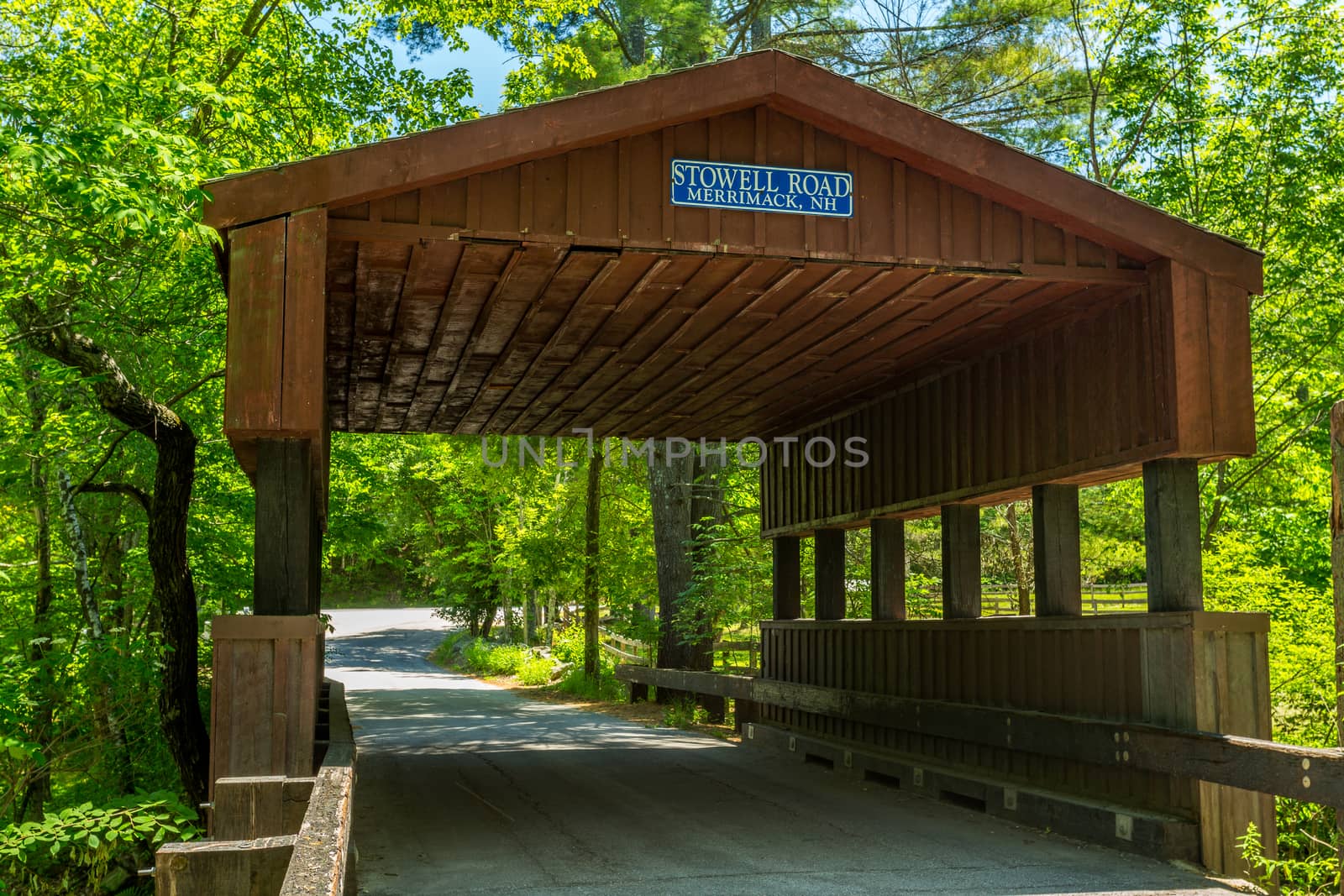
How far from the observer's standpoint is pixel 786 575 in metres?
14.1

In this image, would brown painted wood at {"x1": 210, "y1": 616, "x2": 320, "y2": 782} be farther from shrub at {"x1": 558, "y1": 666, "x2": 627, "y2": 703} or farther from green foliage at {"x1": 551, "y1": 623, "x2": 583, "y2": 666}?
green foliage at {"x1": 551, "y1": 623, "x2": 583, "y2": 666}

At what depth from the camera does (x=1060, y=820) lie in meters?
7.97

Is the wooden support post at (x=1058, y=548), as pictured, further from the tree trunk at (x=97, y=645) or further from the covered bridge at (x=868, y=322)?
the tree trunk at (x=97, y=645)

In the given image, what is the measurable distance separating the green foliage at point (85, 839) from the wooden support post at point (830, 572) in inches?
265

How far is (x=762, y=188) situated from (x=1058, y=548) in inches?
148

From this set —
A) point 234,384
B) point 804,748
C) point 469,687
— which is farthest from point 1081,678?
point 469,687

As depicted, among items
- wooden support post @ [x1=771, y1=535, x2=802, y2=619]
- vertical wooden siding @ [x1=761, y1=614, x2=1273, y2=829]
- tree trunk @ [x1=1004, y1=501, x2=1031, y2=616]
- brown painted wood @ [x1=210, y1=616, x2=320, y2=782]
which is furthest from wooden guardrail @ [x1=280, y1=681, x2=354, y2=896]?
tree trunk @ [x1=1004, y1=501, x2=1031, y2=616]

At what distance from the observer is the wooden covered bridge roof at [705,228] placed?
6605mm

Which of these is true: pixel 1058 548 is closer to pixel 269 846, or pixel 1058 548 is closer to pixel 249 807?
pixel 249 807

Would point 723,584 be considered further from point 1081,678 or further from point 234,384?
point 234,384

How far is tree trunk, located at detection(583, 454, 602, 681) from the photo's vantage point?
74.0ft

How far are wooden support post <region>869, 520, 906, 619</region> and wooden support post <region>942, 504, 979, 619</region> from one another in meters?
1.06

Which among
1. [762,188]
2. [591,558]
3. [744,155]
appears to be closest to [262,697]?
[762,188]

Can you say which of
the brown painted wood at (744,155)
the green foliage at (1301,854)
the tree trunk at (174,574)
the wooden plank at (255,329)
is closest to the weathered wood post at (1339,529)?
the green foliage at (1301,854)
